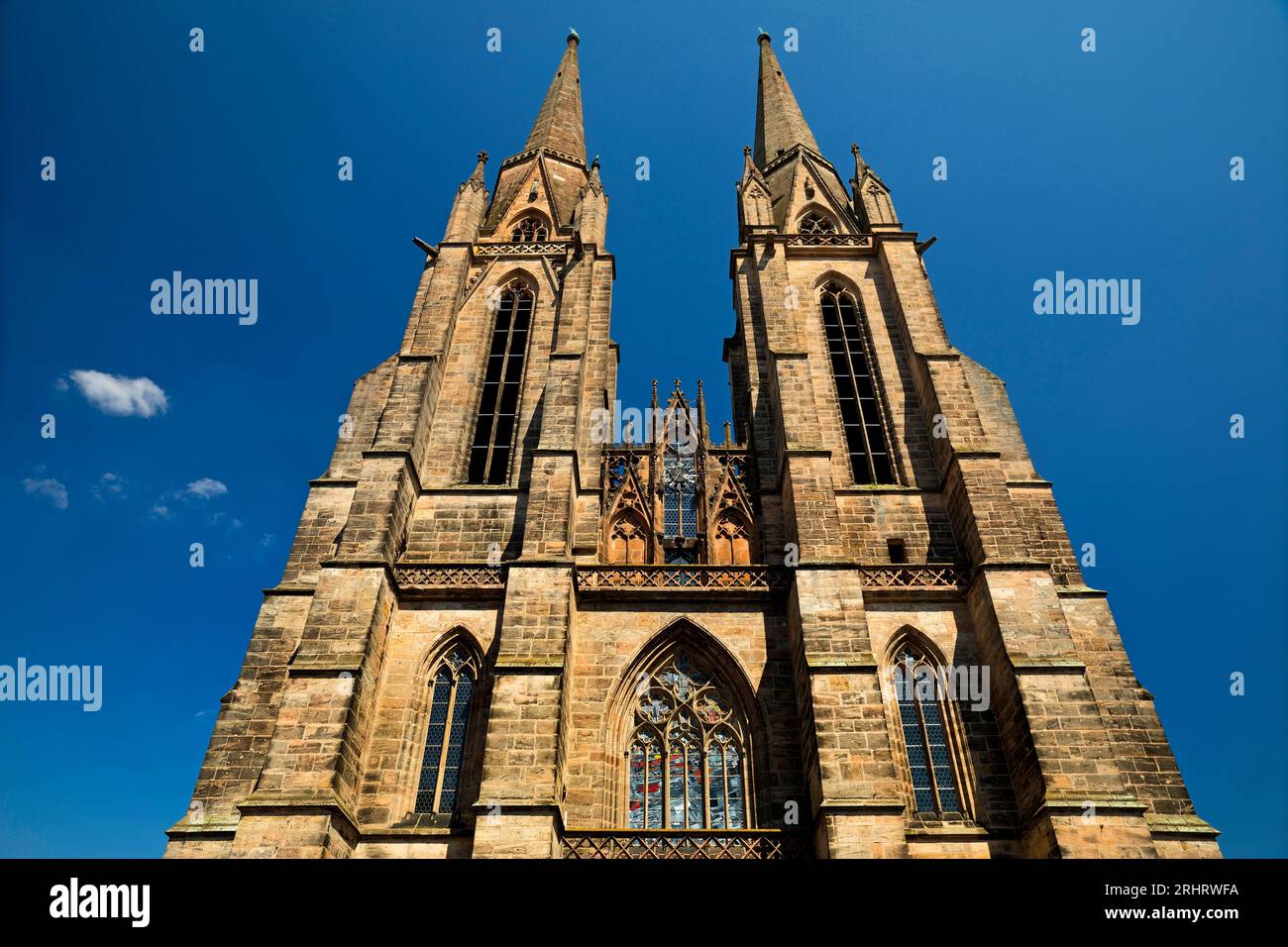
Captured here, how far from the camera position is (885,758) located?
1191 cm

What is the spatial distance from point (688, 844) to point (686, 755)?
1.94 meters

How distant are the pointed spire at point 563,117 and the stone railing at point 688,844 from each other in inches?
974

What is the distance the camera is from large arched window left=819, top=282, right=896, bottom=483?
59.8 ft

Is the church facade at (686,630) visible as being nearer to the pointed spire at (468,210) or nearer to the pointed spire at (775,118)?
the pointed spire at (468,210)

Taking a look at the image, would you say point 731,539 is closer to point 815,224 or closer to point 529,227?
point 815,224

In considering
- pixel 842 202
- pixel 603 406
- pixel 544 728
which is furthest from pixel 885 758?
pixel 842 202

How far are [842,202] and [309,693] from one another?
A: 21.8 m

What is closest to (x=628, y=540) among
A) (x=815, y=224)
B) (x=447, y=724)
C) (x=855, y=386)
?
(x=447, y=724)

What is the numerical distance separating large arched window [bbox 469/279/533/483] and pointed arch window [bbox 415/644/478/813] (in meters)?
5.01

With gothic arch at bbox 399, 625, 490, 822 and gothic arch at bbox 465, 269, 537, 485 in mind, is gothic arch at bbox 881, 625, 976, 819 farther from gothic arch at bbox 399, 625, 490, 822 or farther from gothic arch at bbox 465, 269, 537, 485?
gothic arch at bbox 465, 269, 537, 485

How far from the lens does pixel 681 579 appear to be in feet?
50.8

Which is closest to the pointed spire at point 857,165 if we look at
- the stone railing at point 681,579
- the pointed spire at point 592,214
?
the pointed spire at point 592,214

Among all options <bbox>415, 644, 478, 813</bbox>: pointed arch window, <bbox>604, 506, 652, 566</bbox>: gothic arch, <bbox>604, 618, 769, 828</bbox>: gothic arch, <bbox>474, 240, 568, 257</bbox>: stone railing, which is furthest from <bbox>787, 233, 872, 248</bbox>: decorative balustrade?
<bbox>415, 644, 478, 813</bbox>: pointed arch window
